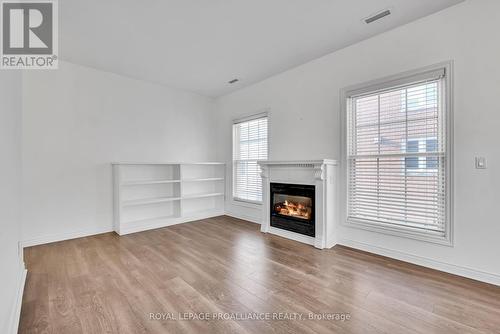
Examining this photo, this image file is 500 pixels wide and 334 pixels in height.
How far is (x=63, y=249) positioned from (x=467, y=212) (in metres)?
5.10

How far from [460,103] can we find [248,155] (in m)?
3.53

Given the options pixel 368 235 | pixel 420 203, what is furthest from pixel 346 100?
pixel 368 235

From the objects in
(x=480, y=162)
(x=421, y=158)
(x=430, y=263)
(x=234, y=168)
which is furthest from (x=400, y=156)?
(x=234, y=168)

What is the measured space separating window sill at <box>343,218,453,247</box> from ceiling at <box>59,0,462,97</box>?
2.50 m

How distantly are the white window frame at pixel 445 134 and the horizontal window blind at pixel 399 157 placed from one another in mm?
48

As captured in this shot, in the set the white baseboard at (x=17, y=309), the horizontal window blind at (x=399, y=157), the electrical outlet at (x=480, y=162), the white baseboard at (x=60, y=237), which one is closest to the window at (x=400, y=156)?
the horizontal window blind at (x=399, y=157)

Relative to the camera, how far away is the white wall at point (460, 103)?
7.63 feet

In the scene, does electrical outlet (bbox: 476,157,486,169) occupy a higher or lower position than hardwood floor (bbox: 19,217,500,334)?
higher

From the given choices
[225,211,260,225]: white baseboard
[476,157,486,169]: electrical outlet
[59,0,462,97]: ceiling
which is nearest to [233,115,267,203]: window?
[225,211,260,225]: white baseboard

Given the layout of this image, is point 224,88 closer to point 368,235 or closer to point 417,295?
point 368,235

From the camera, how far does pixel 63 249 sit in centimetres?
330

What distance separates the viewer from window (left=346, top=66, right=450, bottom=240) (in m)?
2.64

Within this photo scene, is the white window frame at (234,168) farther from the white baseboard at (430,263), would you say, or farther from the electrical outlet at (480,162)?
the electrical outlet at (480,162)

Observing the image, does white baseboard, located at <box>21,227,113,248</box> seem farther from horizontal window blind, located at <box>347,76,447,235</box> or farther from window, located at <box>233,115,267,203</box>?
horizontal window blind, located at <box>347,76,447,235</box>
